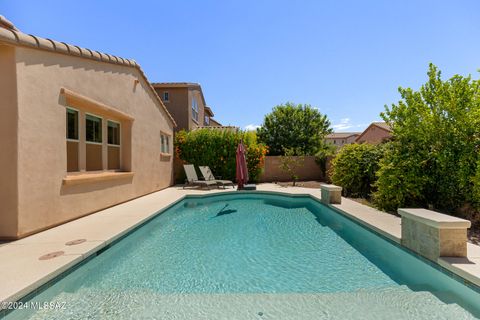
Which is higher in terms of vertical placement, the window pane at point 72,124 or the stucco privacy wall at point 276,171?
the window pane at point 72,124

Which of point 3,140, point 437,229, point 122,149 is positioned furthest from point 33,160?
point 437,229

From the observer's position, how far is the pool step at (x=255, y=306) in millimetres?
2924

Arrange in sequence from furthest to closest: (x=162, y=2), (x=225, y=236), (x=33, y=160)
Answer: (x=162, y=2) → (x=225, y=236) → (x=33, y=160)

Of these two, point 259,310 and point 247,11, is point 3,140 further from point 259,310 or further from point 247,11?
point 247,11

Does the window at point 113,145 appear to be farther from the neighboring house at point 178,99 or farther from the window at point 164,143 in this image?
the neighboring house at point 178,99

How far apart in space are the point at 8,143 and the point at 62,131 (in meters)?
1.42

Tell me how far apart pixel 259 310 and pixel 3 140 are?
603 cm

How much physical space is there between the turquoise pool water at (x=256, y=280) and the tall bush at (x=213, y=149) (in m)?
10.4

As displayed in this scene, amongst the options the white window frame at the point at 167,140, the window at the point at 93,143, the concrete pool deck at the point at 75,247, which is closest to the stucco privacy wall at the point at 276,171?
the white window frame at the point at 167,140

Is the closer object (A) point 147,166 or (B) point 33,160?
(B) point 33,160

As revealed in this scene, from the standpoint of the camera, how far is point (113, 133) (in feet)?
31.4

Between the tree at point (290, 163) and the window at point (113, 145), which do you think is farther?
the tree at point (290, 163)

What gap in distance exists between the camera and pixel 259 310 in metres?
3.01

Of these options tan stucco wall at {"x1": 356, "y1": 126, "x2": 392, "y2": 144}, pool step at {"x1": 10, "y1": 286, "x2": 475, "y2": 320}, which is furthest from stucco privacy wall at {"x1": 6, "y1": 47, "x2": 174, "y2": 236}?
tan stucco wall at {"x1": 356, "y1": 126, "x2": 392, "y2": 144}
